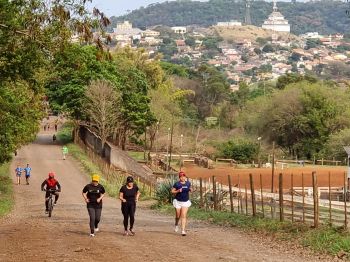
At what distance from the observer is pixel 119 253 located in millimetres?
16688

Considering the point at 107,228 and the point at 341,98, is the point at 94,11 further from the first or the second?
the point at 341,98

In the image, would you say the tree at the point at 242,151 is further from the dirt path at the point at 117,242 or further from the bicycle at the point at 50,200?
the bicycle at the point at 50,200

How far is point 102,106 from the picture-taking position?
235 feet

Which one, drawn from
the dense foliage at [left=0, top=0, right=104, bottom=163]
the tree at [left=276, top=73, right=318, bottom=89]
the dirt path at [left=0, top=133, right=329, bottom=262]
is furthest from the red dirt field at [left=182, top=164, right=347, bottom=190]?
the tree at [left=276, top=73, right=318, bottom=89]

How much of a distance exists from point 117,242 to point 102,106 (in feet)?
175

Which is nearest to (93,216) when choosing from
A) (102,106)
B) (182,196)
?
(182,196)

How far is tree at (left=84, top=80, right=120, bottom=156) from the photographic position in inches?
2830

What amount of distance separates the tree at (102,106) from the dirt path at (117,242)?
1605 inches

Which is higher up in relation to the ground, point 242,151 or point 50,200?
point 50,200

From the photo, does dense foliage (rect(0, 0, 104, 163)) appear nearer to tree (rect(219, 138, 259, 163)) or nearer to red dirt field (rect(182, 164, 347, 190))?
red dirt field (rect(182, 164, 347, 190))

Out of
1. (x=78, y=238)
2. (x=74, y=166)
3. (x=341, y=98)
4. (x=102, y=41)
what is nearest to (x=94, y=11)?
(x=102, y=41)

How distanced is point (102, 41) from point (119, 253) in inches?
229

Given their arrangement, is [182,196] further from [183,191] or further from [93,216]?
[93,216]

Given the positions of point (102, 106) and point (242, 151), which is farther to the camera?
point (242, 151)
